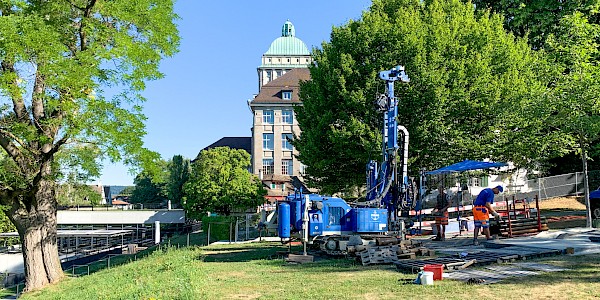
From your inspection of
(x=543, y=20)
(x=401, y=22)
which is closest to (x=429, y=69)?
(x=401, y=22)

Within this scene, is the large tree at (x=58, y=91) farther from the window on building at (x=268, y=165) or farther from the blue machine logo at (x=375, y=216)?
the window on building at (x=268, y=165)

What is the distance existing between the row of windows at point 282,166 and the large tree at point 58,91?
173 ft

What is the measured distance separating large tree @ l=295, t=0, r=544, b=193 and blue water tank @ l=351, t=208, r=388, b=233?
8.00m

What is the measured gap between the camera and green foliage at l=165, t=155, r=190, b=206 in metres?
69.2

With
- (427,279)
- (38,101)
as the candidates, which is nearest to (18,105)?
(38,101)

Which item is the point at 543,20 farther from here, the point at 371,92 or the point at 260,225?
the point at 260,225

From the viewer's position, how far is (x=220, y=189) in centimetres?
4662

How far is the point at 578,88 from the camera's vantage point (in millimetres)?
20359

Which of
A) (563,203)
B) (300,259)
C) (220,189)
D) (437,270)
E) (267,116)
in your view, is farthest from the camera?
(267,116)

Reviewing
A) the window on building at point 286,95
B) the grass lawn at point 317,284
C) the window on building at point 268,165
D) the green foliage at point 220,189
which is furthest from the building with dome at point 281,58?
the grass lawn at point 317,284

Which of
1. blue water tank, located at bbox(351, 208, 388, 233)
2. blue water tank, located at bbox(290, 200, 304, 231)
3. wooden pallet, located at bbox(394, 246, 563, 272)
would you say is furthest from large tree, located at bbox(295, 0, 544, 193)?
wooden pallet, located at bbox(394, 246, 563, 272)

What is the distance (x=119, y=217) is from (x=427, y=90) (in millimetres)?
40530

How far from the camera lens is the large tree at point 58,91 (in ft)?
52.5

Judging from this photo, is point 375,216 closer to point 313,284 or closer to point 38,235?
point 313,284
